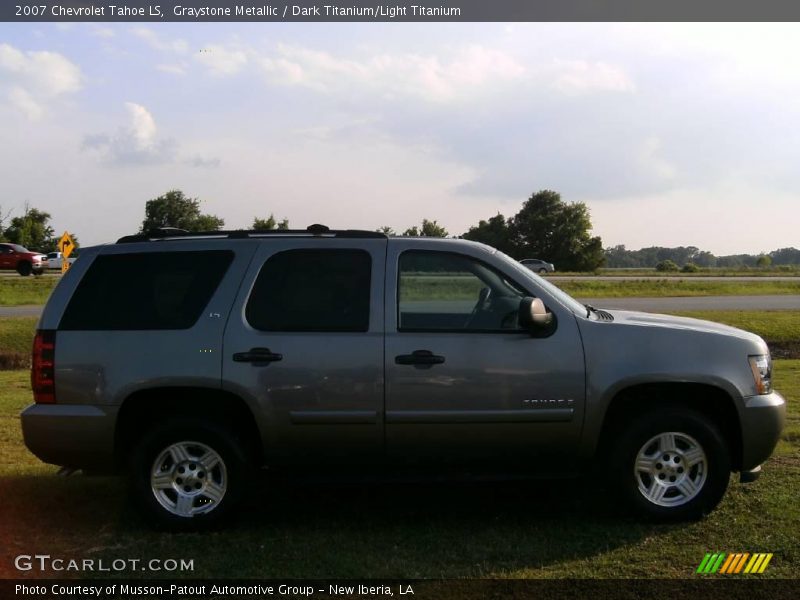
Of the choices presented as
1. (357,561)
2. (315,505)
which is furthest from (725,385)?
(315,505)

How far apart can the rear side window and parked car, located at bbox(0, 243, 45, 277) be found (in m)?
35.0

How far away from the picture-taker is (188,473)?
16.4 ft

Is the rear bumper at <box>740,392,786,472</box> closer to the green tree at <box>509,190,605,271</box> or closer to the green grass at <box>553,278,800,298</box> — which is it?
the green grass at <box>553,278,800,298</box>

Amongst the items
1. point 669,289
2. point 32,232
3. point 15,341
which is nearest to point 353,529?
point 15,341

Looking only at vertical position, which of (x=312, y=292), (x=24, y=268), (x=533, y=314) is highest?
(x=312, y=292)

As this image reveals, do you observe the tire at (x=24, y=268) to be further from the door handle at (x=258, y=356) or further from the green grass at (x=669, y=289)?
the door handle at (x=258, y=356)

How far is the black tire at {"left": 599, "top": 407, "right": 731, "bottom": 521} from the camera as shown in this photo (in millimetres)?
4961

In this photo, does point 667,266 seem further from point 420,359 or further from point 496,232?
point 420,359

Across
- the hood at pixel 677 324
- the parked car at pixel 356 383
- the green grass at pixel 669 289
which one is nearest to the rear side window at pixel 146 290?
the parked car at pixel 356 383

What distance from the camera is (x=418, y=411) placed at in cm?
486

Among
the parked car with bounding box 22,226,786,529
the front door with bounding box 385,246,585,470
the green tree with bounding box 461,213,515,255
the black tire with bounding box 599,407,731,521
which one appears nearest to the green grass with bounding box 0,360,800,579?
the black tire with bounding box 599,407,731,521

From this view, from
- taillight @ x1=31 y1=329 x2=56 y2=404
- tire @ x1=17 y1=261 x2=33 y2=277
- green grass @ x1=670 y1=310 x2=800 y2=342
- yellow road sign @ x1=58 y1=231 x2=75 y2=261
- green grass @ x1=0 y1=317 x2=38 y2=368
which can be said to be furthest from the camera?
tire @ x1=17 y1=261 x2=33 y2=277

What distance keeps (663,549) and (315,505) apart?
2371 mm

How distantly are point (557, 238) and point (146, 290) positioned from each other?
74886 millimetres
